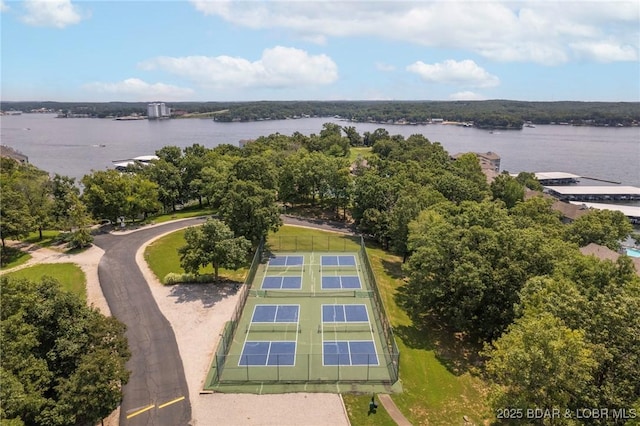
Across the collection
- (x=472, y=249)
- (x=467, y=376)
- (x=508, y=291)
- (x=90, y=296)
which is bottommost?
(x=467, y=376)

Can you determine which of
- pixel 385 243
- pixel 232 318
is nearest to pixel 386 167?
pixel 385 243

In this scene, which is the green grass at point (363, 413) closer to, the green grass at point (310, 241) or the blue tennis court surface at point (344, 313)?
the blue tennis court surface at point (344, 313)

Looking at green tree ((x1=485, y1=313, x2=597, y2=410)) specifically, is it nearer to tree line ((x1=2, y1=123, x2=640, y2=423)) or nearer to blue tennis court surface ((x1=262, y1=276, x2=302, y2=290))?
tree line ((x1=2, y1=123, x2=640, y2=423))

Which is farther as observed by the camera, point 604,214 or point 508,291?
point 604,214

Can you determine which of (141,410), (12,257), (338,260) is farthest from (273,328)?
(12,257)

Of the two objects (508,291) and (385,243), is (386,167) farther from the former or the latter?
(508,291)

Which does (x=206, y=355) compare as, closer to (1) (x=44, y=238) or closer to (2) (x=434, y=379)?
(2) (x=434, y=379)
